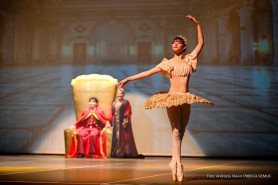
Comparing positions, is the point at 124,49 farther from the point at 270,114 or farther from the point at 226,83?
the point at 270,114

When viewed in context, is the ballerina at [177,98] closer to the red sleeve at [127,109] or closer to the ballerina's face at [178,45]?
the ballerina's face at [178,45]

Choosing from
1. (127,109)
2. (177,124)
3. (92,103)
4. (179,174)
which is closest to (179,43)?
(177,124)

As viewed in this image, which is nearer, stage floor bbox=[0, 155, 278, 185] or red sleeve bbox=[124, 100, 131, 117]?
stage floor bbox=[0, 155, 278, 185]

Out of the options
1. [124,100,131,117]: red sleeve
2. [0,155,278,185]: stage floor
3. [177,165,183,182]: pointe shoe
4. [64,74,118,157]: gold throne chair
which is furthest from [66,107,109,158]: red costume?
[177,165,183,182]: pointe shoe

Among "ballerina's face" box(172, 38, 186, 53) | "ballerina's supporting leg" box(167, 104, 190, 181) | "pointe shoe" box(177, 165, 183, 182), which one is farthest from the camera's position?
"ballerina's face" box(172, 38, 186, 53)

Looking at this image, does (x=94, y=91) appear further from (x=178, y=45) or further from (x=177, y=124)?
(x=177, y=124)

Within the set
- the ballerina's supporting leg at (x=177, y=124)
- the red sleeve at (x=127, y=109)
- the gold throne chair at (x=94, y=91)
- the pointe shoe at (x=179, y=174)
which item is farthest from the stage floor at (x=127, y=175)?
the gold throne chair at (x=94, y=91)

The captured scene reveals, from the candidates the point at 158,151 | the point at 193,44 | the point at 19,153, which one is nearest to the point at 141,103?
the point at 158,151

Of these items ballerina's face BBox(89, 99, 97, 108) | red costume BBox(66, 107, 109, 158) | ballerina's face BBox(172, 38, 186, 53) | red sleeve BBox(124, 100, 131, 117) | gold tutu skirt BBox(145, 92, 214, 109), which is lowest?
red costume BBox(66, 107, 109, 158)

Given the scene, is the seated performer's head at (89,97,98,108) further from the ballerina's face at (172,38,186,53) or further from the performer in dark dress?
the ballerina's face at (172,38,186,53)

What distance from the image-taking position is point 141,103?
6227mm

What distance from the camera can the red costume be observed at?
5.75 meters

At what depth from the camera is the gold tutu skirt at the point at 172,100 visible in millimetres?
2434

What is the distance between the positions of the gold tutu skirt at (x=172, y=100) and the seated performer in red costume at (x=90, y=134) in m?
3.35
